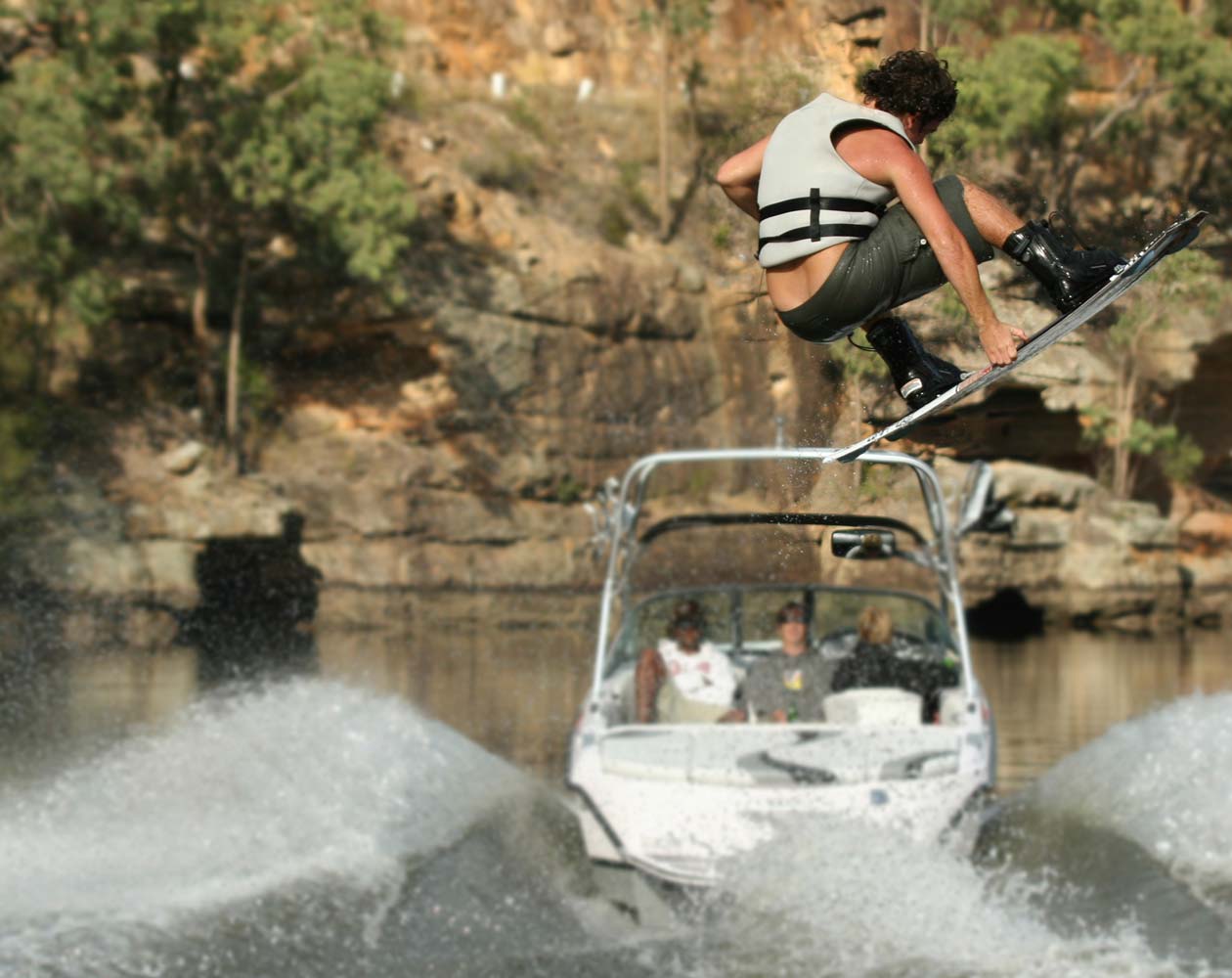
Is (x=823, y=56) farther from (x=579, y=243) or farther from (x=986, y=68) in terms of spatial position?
(x=579, y=243)

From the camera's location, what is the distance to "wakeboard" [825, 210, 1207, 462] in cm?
386

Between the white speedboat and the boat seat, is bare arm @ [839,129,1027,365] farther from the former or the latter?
the boat seat

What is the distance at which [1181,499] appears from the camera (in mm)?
34625

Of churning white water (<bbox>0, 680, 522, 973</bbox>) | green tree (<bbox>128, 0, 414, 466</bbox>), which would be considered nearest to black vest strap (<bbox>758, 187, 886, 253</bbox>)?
churning white water (<bbox>0, 680, 522, 973</bbox>)

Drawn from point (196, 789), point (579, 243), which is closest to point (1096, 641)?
point (579, 243)

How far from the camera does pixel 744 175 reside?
4.16 m

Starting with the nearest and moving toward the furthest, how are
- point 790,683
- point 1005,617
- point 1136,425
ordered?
point 790,683, point 1005,617, point 1136,425

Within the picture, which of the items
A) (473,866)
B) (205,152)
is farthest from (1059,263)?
(205,152)

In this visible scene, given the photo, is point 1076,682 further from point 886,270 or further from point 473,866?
point 886,270

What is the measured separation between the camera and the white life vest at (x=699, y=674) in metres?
10.9

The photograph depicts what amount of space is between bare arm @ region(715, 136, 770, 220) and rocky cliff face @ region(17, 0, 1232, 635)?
911 inches

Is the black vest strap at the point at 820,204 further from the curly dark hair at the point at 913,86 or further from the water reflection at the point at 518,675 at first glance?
the water reflection at the point at 518,675

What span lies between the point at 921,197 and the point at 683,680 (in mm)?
7470

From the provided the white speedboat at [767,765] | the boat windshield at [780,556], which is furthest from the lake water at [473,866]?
the boat windshield at [780,556]
